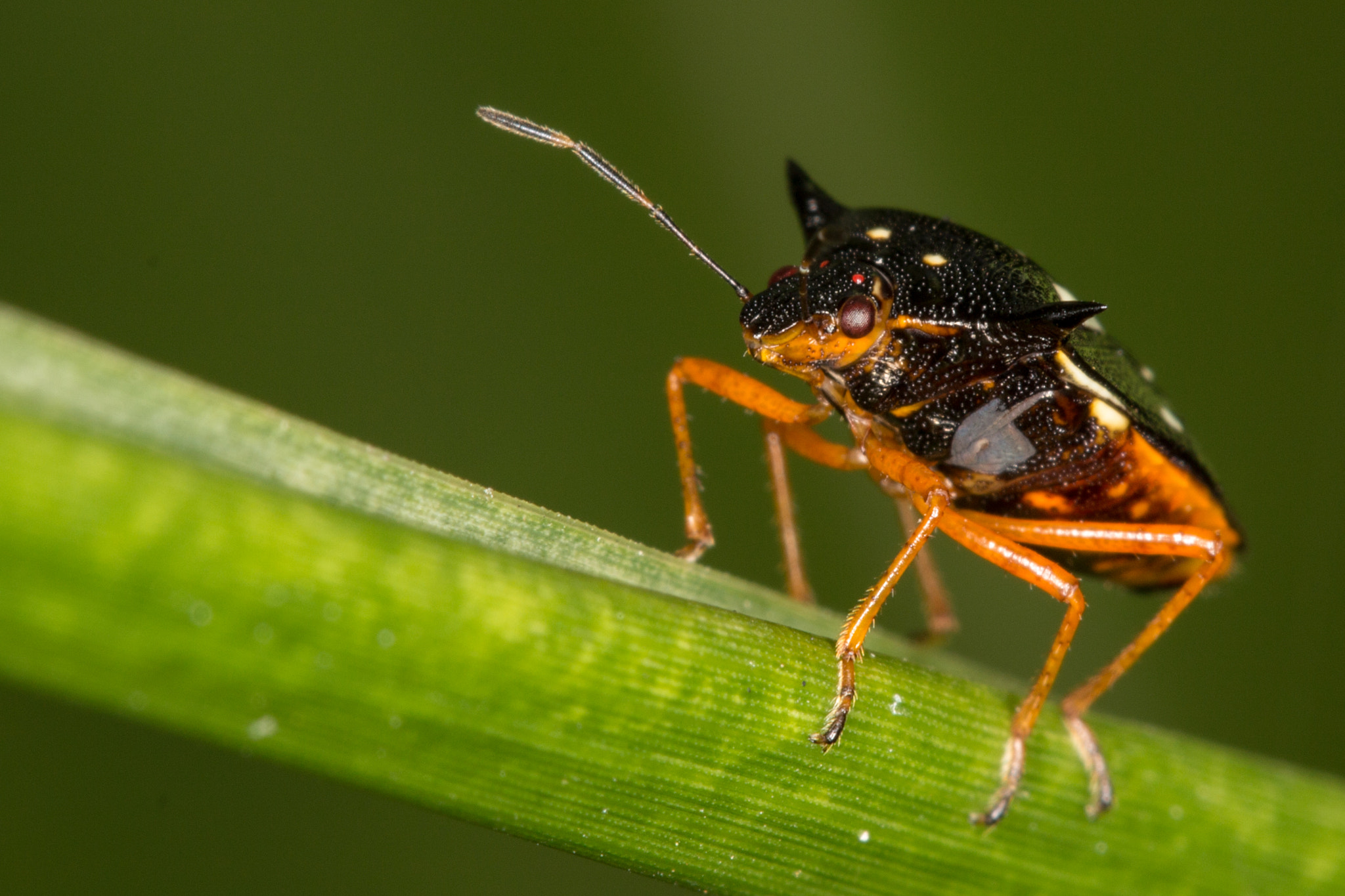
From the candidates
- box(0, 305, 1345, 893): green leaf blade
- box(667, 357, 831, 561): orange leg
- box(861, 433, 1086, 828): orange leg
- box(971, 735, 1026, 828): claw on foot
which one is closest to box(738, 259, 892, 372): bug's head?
box(667, 357, 831, 561): orange leg

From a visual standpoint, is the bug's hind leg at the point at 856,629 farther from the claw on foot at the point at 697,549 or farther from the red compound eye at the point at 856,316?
the claw on foot at the point at 697,549

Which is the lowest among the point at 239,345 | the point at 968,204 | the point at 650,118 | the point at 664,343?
the point at 239,345

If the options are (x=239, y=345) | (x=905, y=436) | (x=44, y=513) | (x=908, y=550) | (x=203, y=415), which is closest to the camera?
(x=44, y=513)

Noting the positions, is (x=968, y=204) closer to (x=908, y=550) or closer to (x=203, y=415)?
(x=908, y=550)

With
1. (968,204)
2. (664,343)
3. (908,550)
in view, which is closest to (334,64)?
(664,343)

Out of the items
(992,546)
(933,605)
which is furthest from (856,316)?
(933,605)

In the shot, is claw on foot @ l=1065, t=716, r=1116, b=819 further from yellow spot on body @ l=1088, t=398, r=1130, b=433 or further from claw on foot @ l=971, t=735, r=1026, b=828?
yellow spot on body @ l=1088, t=398, r=1130, b=433

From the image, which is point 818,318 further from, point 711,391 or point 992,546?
point 992,546
